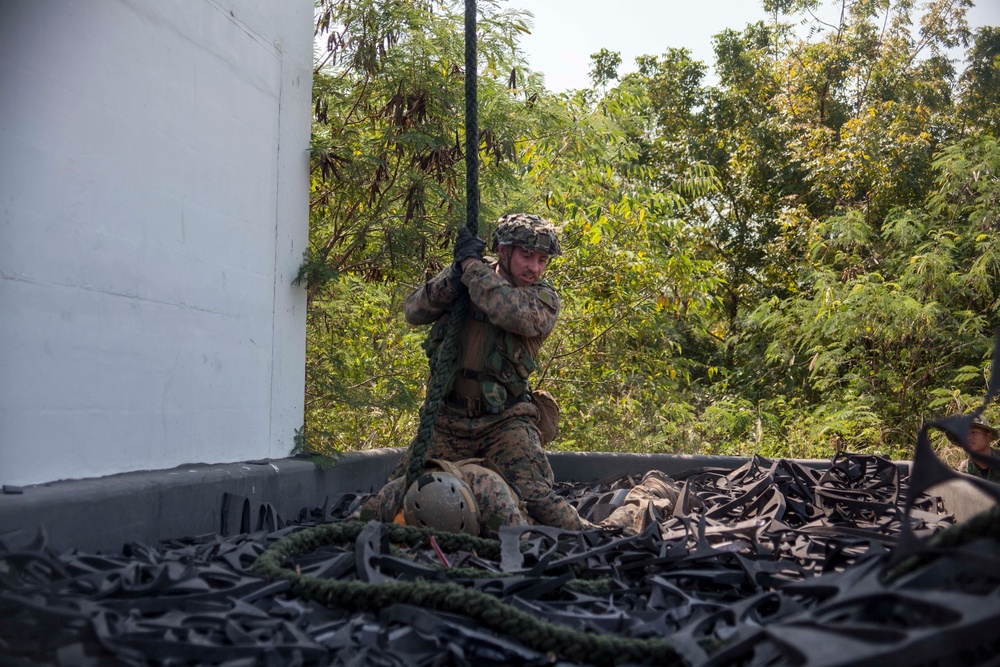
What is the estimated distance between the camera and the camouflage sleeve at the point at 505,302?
365 centimetres

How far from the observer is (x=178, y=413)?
134 inches

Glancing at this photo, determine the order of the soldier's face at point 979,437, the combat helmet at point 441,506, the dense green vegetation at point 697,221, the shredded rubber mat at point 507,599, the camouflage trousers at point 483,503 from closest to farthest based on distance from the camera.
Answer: the shredded rubber mat at point 507,599
the combat helmet at point 441,506
the camouflage trousers at point 483,503
the soldier's face at point 979,437
the dense green vegetation at point 697,221

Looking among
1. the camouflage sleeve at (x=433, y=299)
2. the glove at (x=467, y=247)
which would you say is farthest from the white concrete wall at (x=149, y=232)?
the glove at (x=467, y=247)

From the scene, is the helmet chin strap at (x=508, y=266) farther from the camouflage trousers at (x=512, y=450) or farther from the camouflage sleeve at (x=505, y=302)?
the camouflage trousers at (x=512, y=450)

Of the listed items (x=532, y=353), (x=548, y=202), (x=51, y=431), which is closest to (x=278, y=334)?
(x=532, y=353)

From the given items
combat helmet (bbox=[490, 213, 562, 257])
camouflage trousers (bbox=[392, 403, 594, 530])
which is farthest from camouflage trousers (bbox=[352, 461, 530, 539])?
combat helmet (bbox=[490, 213, 562, 257])

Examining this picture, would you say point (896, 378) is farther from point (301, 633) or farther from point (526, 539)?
point (301, 633)

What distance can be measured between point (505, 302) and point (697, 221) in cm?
1224

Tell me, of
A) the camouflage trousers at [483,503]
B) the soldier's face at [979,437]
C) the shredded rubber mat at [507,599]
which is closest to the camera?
the shredded rubber mat at [507,599]

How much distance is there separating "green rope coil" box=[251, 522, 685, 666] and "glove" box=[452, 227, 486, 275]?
4.72ft

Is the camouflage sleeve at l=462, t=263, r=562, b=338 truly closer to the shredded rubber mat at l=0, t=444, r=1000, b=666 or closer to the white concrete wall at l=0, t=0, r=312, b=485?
the shredded rubber mat at l=0, t=444, r=1000, b=666

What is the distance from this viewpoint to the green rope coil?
70.9 inches

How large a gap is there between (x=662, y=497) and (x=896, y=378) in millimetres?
6788

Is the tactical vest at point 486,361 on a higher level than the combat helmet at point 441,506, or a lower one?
higher
